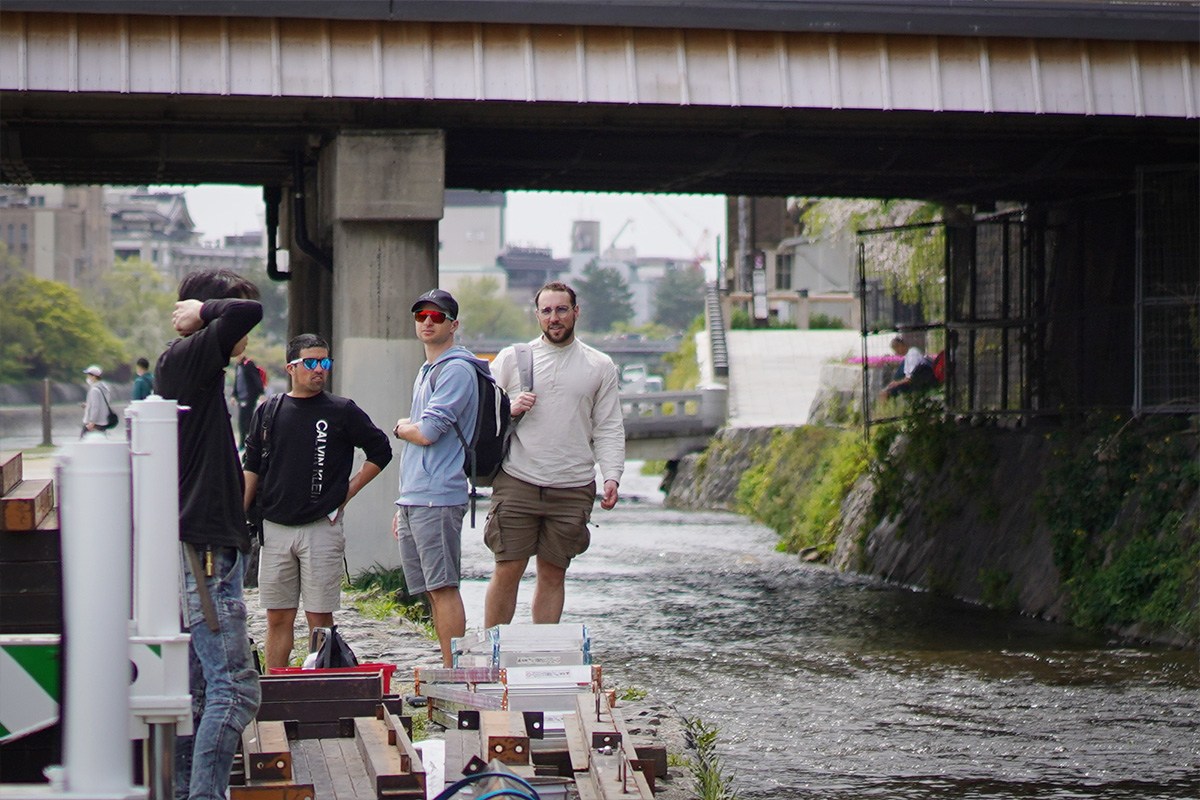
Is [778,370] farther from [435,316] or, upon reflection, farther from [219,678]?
[219,678]

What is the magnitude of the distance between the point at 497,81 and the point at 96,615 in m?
7.31

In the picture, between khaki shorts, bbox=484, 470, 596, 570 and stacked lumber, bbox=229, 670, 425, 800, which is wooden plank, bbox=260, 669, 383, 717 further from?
khaki shorts, bbox=484, 470, 596, 570

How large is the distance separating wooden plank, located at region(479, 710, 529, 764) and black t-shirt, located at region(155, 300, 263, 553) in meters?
1.22

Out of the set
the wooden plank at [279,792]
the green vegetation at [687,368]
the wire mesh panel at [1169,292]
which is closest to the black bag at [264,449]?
the wooden plank at [279,792]

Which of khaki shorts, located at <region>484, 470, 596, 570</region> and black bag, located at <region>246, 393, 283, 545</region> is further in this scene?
khaki shorts, located at <region>484, 470, 596, 570</region>

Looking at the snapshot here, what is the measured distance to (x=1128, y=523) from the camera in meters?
12.4

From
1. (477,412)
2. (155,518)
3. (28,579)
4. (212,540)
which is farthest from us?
(477,412)

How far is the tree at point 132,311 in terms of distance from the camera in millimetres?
99250

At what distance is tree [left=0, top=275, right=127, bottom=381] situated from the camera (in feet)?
240

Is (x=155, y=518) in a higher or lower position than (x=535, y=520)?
higher

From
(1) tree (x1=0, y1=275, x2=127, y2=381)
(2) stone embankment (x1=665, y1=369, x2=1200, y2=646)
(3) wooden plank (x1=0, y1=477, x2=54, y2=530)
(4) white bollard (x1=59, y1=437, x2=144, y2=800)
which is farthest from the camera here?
(1) tree (x1=0, y1=275, x2=127, y2=381)

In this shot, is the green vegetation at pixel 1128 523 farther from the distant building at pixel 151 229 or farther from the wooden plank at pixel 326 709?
the distant building at pixel 151 229

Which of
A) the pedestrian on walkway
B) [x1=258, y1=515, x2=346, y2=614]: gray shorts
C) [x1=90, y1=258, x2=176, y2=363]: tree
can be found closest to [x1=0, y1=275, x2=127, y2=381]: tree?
[x1=90, y1=258, x2=176, y2=363]: tree

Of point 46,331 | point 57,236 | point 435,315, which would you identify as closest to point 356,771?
point 435,315
